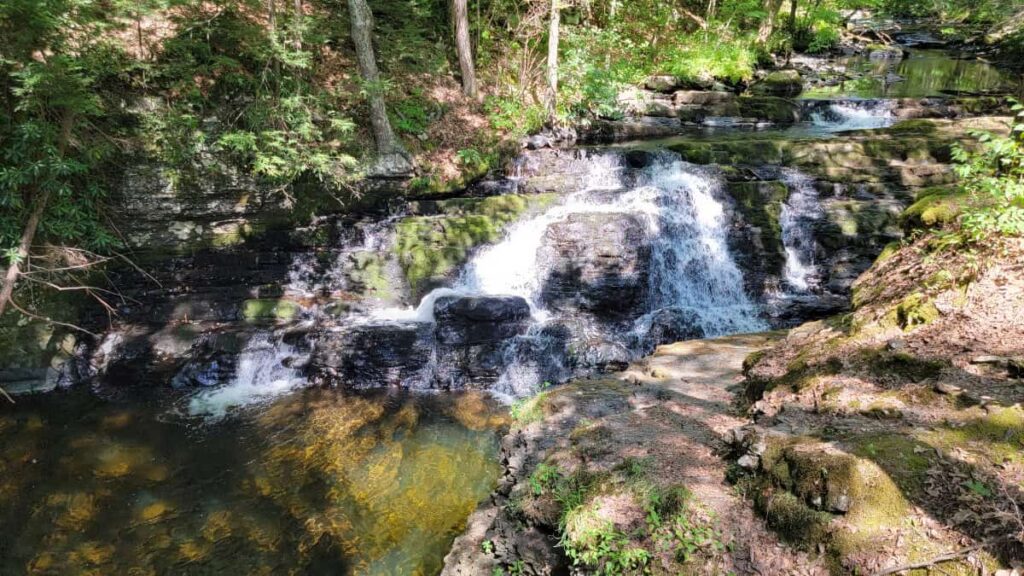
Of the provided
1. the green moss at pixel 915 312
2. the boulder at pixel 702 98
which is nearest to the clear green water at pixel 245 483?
the green moss at pixel 915 312

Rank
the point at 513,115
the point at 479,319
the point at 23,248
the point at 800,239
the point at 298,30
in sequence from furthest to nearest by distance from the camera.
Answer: the point at 513,115 → the point at 800,239 → the point at 479,319 → the point at 298,30 → the point at 23,248

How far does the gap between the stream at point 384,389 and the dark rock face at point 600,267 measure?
4 cm

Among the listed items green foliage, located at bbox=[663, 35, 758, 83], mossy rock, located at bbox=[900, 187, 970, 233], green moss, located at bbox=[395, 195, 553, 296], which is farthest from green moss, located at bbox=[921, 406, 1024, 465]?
green foliage, located at bbox=[663, 35, 758, 83]

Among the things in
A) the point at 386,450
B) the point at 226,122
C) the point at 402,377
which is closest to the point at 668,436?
the point at 386,450

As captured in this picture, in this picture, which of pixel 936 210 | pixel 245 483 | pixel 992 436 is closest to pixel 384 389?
pixel 245 483

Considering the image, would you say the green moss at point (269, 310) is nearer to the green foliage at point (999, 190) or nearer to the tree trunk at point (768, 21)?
the green foliage at point (999, 190)

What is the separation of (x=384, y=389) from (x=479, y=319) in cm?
199

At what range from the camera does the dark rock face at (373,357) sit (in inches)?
331

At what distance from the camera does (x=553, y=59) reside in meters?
12.8

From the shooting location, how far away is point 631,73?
1599 cm

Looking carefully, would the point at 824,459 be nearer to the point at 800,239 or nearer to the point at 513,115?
the point at 800,239

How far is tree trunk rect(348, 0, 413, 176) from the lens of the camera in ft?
31.8

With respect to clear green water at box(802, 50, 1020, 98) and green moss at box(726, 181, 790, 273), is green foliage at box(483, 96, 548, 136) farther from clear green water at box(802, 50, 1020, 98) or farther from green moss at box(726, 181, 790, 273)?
clear green water at box(802, 50, 1020, 98)

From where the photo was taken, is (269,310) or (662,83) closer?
(269,310)
